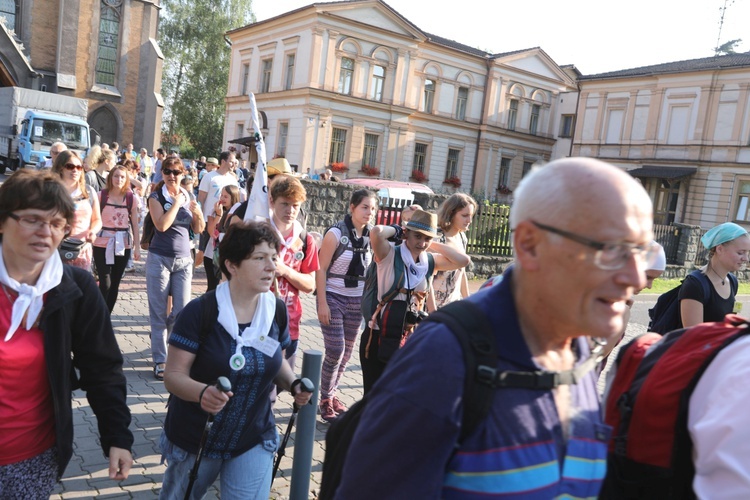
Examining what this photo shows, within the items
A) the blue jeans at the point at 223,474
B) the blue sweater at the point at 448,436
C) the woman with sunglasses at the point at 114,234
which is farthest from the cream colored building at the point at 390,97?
the blue sweater at the point at 448,436

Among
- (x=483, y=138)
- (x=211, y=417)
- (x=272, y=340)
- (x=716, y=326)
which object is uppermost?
(x=483, y=138)

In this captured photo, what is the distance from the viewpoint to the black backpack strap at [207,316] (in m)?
3.09

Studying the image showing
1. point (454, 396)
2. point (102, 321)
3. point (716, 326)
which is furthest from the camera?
point (102, 321)

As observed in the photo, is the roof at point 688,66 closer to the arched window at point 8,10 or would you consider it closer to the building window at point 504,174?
the building window at point 504,174

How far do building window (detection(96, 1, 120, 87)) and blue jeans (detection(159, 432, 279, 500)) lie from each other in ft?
137

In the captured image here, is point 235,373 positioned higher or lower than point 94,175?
lower

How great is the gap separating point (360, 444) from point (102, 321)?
167cm

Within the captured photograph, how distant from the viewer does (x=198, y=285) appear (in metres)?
10.5

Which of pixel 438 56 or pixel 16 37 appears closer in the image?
pixel 16 37

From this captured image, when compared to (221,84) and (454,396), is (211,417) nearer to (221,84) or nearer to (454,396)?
(454,396)

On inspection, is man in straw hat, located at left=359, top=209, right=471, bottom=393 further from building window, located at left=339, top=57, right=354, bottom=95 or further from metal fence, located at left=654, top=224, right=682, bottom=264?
building window, located at left=339, top=57, right=354, bottom=95

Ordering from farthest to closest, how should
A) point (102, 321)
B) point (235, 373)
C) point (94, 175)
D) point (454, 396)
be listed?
point (94, 175)
point (235, 373)
point (102, 321)
point (454, 396)

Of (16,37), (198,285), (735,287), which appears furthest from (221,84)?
(735,287)

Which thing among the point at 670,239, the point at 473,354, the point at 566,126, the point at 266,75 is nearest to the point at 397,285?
the point at 473,354
